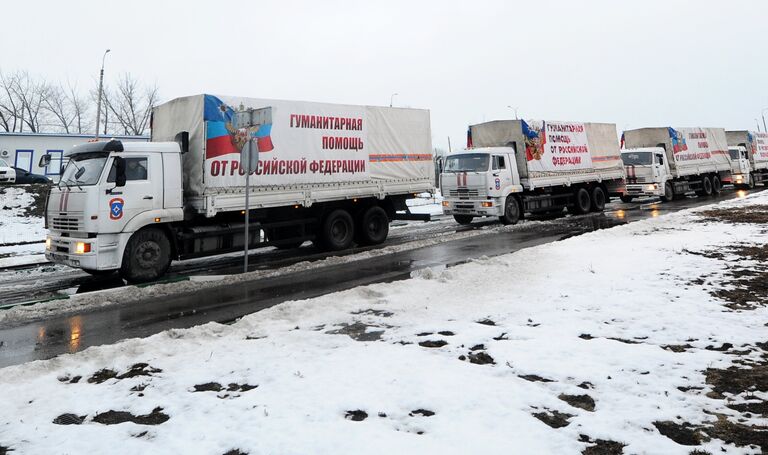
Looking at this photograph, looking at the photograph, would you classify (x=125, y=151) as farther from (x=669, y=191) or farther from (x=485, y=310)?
(x=669, y=191)

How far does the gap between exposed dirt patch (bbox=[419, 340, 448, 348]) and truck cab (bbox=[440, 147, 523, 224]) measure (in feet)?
39.6

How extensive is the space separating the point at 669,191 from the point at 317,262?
22.1m

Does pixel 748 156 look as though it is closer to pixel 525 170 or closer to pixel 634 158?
pixel 634 158

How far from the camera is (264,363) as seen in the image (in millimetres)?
4754

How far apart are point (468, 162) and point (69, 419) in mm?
15350

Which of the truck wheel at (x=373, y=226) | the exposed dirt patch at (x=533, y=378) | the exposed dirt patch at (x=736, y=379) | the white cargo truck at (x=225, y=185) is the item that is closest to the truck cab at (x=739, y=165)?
the white cargo truck at (x=225, y=185)

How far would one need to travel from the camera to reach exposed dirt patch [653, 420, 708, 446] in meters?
3.19

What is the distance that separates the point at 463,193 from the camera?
1761 centimetres

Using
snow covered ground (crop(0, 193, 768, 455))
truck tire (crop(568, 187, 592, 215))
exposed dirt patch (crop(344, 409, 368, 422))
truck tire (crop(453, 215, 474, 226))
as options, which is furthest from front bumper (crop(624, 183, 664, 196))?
exposed dirt patch (crop(344, 409, 368, 422))

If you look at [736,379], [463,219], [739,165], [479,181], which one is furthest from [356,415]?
[739,165]

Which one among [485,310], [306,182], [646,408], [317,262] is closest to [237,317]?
[485,310]

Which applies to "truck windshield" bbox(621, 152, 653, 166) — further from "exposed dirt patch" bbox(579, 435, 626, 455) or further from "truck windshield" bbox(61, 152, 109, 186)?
"exposed dirt patch" bbox(579, 435, 626, 455)

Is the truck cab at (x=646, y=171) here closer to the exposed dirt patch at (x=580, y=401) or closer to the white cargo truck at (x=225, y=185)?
the white cargo truck at (x=225, y=185)

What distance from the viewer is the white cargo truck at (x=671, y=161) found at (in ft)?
80.4
